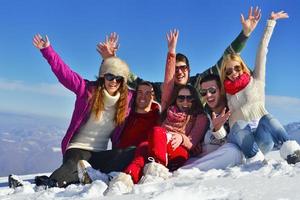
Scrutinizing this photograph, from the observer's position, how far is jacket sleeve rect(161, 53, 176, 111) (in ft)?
21.3

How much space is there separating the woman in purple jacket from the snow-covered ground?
1.28m

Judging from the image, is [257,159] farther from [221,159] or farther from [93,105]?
[93,105]

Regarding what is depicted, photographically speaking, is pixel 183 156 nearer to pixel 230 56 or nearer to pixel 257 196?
pixel 230 56

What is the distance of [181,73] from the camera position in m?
6.76

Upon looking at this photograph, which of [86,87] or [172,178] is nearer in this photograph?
[172,178]

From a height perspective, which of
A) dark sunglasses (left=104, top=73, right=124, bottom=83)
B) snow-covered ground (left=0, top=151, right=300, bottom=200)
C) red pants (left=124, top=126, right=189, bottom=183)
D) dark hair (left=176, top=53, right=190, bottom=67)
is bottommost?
snow-covered ground (left=0, top=151, right=300, bottom=200)

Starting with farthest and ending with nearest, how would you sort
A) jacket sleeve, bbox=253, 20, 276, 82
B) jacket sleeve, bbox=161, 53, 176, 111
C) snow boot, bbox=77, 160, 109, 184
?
jacket sleeve, bbox=161, 53, 176, 111, jacket sleeve, bbox=253, 20, 276, 82, snow boot, bbox=77, 160, 109, 184

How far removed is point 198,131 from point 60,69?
7.08 feet

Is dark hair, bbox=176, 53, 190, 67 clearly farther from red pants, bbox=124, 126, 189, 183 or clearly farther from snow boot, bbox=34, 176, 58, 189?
snow boot, bbox=34, 176, 58, 189

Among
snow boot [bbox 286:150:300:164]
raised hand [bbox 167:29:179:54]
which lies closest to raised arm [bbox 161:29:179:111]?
raised hand [bbox 167:29:179:54]

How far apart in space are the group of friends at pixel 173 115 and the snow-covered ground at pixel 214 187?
1.35 ft

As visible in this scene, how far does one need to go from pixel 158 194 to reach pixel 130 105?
2760mm

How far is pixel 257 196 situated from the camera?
3617 mm

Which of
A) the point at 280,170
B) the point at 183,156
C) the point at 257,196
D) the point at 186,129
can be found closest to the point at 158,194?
the point at 257,196
